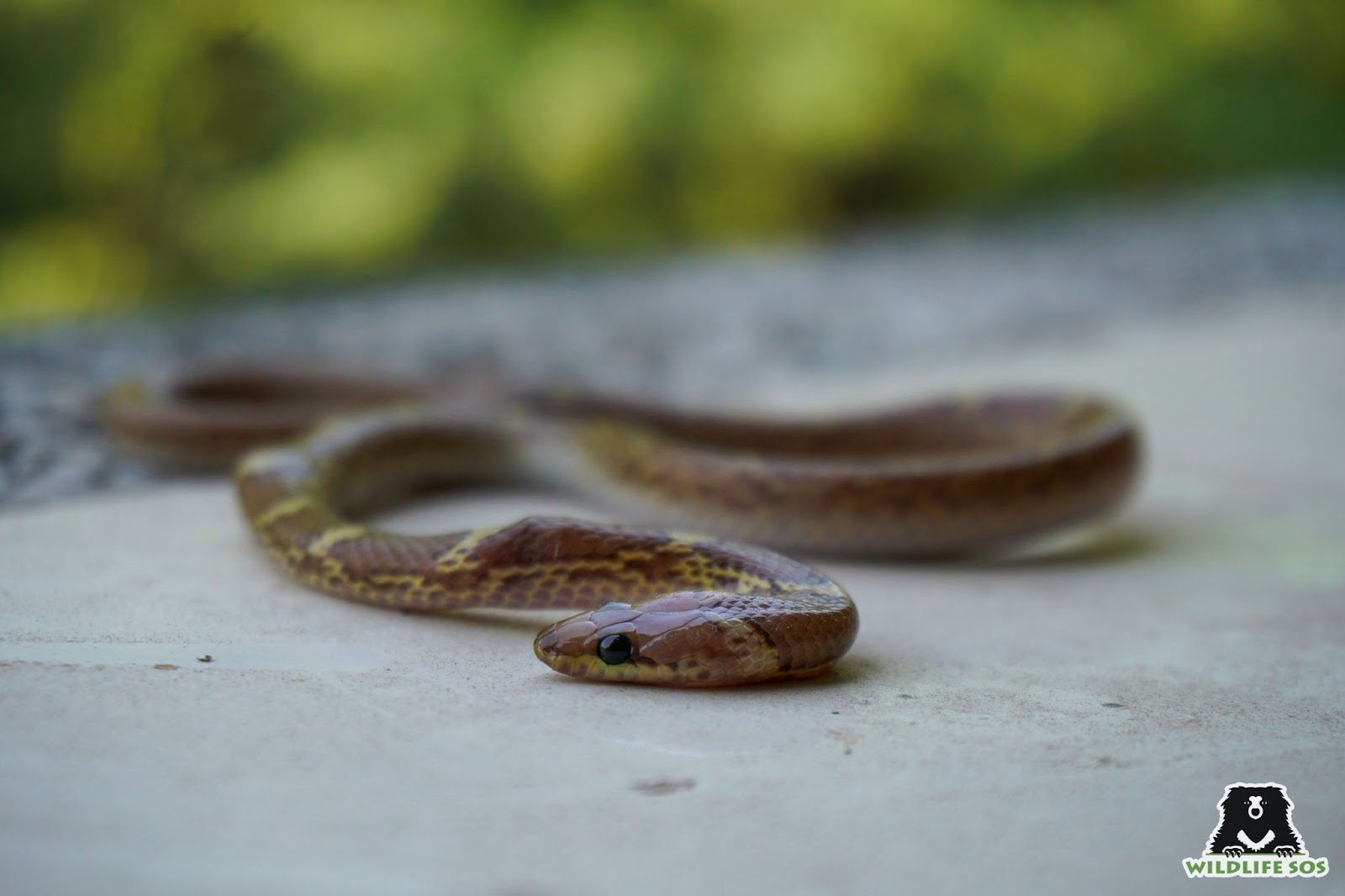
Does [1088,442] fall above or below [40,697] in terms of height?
above

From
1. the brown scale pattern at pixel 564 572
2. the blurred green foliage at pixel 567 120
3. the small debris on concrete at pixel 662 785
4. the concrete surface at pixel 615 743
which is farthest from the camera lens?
the blurred green foliage at pixel 567 120

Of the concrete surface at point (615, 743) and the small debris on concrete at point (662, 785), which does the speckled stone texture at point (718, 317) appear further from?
the small debris on concrete at point (662, 785)

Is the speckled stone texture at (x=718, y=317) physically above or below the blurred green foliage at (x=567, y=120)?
below

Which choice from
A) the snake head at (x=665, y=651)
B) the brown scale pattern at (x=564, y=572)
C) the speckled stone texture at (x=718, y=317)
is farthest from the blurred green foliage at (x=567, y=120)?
the snake head at (x=665, y=651)

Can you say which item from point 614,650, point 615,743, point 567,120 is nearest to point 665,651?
point 614,650

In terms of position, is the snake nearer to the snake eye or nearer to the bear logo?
the snake eye

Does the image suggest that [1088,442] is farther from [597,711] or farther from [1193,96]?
[1193,96]

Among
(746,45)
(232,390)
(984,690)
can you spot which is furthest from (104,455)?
(746,45)
